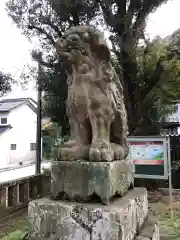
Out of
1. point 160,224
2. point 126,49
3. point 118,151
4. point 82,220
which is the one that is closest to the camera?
point 82,220

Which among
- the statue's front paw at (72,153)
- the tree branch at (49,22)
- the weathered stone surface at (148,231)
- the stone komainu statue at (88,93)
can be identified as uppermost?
the tree branch at (49,22)

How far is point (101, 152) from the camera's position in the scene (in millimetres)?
2031

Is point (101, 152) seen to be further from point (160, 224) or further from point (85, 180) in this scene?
point (160, 224)

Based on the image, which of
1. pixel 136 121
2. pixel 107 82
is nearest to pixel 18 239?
pixel 107 82

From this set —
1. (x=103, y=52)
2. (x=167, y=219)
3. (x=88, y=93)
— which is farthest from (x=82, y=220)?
(x=167, y=219)

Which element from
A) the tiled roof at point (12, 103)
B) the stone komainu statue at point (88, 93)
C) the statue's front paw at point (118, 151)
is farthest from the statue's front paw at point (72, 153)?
the tiled roof at point (12, 103)

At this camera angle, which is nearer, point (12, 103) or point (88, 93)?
point (88, 93)

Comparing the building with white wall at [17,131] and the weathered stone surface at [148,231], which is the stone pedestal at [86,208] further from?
the building with white wall at [17,131]

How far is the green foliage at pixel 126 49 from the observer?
26.8ft

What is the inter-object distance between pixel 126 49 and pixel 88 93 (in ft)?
20.6

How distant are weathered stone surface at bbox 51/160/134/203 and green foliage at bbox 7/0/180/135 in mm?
6426

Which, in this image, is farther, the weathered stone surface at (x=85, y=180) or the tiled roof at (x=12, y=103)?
the tiled roof at (x=12, y=103)

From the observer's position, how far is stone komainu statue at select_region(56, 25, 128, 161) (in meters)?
2.12

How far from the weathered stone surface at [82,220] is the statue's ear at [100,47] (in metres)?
1.09
